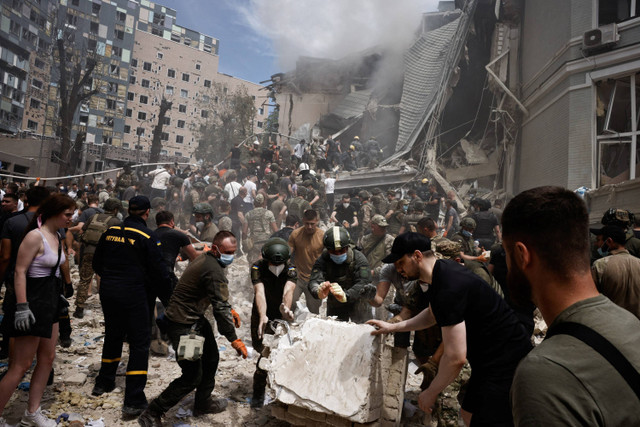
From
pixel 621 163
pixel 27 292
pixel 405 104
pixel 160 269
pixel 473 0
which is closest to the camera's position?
pixel 27 292

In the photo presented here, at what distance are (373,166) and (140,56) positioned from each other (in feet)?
166

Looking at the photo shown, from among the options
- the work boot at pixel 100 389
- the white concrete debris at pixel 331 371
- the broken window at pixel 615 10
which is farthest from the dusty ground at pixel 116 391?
the broken window at pixel 615 10

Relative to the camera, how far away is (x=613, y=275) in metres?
3.35

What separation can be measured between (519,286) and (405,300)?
2850 mm

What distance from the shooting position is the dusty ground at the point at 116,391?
394cm

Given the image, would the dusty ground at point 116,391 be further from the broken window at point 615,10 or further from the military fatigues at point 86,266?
the broken window at point 615,10

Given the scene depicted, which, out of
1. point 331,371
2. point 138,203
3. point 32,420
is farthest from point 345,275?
point 32,420

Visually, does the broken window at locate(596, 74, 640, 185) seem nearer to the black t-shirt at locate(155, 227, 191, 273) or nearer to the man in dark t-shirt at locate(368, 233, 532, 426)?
the man in dark t-shirt at locate(368, 233, 532, 426)

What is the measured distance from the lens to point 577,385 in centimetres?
94

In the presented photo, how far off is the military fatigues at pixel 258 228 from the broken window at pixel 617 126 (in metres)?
8.13

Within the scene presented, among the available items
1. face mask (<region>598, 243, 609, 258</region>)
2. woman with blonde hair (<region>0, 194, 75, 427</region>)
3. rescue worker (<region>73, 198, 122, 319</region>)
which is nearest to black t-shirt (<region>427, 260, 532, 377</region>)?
face mask (<region>598, 243, 609, 258</region>)

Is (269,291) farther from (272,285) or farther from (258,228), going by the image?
(258,228)

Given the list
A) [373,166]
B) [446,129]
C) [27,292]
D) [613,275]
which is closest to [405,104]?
[446,129]

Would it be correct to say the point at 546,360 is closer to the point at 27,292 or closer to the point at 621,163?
the point at 27,292
